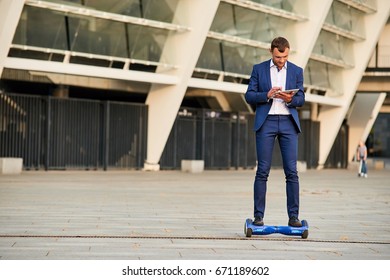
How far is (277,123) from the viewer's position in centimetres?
938

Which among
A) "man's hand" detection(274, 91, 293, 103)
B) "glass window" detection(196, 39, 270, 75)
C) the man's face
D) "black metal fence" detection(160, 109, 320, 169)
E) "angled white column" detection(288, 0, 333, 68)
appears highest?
"angled white column" detection(288, 0, 333, 68)

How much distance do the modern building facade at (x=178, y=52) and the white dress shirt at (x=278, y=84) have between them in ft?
61.0

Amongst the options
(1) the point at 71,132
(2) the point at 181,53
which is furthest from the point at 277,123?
(2) the point at 181,53

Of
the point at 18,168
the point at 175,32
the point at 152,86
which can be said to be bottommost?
the point at 18,168

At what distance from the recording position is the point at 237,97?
141 ft

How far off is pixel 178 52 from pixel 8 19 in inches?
373

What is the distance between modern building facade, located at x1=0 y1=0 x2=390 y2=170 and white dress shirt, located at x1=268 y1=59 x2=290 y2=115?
61.0 feet

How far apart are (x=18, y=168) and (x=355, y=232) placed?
2009cm

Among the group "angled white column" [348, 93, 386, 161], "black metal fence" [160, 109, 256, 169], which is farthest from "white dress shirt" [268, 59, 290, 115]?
"angled white column" [348, 93, 386, 161]

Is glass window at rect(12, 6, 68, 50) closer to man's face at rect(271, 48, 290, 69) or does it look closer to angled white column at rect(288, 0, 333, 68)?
angled white column at rect(288, 0, 333, 68)

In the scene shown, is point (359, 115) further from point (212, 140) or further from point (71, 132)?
point (71, 132)

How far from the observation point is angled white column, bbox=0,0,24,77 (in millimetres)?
26672
